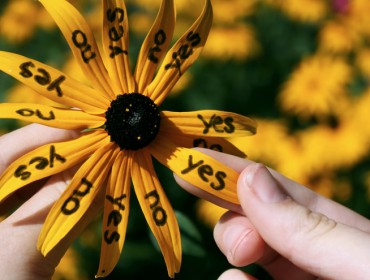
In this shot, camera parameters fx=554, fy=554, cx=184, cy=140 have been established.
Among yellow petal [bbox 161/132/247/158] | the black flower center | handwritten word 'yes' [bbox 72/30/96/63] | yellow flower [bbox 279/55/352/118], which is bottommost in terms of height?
yellow flower [bbox 279/55/352/118]

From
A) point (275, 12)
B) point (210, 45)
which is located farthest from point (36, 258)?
point (275, 12)

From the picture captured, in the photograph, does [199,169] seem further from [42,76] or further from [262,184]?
[42,76]

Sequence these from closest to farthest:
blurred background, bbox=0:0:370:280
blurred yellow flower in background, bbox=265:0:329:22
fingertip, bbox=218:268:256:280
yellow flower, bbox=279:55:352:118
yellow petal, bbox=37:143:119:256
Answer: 1. yellow petal, bbox=37:143:119:256
2. fingertip, bbox=218:268:256:280
3. blurred background, bbox=0:0:370:280
4. yellow flower, bbox=279:55:352:118
5. blurred yellow flower in background, bbox=265:0:329:22

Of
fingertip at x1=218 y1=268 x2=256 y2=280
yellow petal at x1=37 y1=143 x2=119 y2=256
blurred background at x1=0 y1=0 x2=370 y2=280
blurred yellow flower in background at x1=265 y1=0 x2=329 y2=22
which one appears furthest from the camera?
blurred yellow flower in background at x1=265 y1=0 x2=329 y2=22

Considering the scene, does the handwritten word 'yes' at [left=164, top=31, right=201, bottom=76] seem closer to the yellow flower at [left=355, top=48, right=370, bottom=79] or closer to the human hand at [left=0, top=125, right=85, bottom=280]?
the human hand at [left=0, top=125, right=85, bottom=280]

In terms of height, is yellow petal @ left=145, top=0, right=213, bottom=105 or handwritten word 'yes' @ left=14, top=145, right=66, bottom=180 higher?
yellow petal @ left=145, top=0, right=213, bottom=105

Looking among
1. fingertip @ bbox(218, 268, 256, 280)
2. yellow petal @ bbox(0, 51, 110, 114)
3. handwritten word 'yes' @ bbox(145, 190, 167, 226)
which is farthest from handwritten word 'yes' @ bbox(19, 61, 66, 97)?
fingertip @ bbox(218, 268, 256, 280)

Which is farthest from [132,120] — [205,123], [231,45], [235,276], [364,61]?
[364,61]
